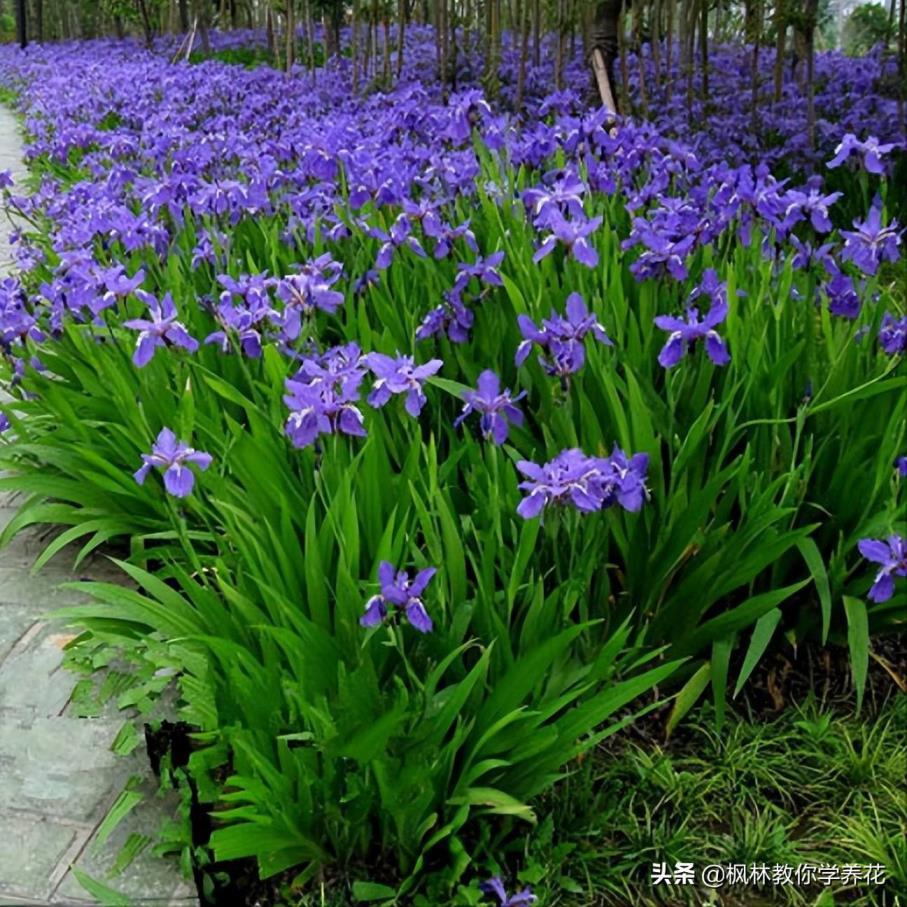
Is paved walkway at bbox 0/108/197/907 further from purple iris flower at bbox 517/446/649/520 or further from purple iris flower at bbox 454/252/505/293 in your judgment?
purple iris flower at bbox 454/252/505/293

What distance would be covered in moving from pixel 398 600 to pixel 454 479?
2.12 ft

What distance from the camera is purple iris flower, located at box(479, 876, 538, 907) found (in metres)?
1.57

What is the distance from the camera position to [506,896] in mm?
1608

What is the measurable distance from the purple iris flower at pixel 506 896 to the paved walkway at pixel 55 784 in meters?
0.47

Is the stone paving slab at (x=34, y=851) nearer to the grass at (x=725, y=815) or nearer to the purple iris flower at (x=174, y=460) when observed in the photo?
the grass at (x=725, y=815)

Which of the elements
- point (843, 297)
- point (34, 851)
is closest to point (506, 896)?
point (34, 851)

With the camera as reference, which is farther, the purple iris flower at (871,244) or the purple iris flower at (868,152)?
the purple iris flower at (868,152)

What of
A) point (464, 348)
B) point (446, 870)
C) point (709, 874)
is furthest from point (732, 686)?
point (464, 348)

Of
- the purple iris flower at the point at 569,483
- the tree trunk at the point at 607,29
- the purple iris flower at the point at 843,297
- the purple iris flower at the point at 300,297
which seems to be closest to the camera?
the purple iris flower at the point at 569,483

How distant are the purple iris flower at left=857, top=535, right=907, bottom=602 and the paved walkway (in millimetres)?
1183

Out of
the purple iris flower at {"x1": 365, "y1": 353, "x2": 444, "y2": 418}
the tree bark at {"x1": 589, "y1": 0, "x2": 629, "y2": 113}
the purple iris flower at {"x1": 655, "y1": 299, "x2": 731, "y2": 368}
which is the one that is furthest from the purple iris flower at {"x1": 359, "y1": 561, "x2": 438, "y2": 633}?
the tree bark at {"x1": 589, "y1": 0, "x2": 629, "y2": 113}

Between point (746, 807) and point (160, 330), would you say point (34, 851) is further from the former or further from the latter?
point (746, 807)

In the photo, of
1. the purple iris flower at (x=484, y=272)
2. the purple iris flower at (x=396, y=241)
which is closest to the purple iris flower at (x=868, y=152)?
the purple iris flower at (x=484, y=272)

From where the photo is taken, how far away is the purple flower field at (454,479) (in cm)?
165
